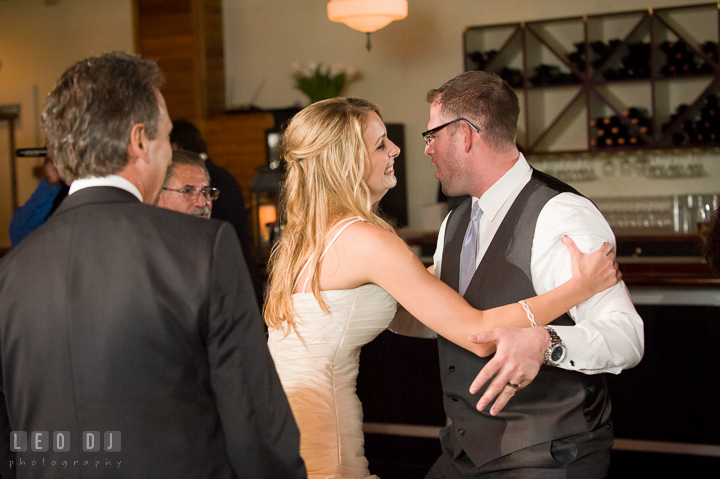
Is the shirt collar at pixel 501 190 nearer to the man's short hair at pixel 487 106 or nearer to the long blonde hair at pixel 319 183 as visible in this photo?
the man's short hair at pixel 487 106

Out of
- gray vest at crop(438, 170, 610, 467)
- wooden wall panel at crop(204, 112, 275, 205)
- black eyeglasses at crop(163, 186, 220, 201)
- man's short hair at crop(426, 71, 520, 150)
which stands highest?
wooden wall panel at crop(204, 112, 275, 205)

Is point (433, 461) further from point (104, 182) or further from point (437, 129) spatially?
point (104, 182)

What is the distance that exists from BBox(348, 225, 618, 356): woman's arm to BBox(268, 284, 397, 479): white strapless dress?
0.12 meters

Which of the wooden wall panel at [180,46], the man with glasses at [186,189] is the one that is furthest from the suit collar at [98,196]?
the wooden wall panel at [180,46]

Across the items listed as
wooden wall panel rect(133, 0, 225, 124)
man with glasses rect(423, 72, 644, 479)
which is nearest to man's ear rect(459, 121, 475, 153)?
man with glasses rect(423, 72, 644, 479)

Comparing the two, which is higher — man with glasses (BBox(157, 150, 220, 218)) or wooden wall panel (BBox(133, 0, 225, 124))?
wooden wall panel (BBox(133, 0, 225, 124))

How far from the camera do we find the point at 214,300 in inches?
39.4

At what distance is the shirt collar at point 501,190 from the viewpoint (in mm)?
1737

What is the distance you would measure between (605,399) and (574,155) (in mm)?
4718

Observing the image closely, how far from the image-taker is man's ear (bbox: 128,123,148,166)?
1.04 meters

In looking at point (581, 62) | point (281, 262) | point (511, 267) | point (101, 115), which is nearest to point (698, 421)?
point (511, 267)

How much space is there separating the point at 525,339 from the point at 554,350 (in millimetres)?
83

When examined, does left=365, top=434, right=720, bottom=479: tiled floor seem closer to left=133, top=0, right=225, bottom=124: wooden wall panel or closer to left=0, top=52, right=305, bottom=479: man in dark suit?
left=0, top=52, right=305, bottom=479: man in dark suit

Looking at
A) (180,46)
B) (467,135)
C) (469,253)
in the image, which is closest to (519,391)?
(469,253)
